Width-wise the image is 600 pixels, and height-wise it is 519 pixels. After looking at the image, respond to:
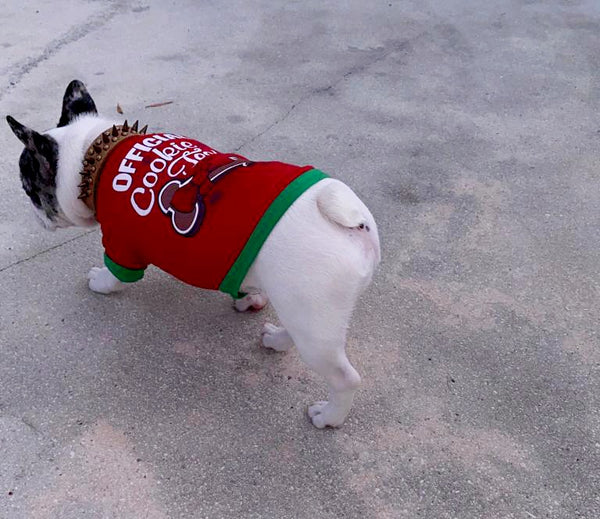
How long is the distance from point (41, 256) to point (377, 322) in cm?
143

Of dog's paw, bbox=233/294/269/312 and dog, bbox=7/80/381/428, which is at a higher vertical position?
dog, bbox=7/80/381/428

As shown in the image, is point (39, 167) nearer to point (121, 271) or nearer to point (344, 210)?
point (121, 271)

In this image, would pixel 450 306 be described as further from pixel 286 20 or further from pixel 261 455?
pixel 286 20

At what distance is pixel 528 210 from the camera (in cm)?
296

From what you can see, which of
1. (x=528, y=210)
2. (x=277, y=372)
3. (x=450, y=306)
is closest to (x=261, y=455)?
(x=277, y=372)

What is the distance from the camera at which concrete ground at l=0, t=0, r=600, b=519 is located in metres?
1.85

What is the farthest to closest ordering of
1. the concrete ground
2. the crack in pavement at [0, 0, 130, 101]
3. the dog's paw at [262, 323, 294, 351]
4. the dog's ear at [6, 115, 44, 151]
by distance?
1. the crack in pavement at [0, 0, 130, 101]
2. the dog's paw at [262, 323, 294, 351]
3. the dog's ear at [6, 115, 44, 151]
4. the concrete ground

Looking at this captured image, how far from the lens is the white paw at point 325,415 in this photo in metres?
1.94

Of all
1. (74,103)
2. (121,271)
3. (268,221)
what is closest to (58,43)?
(74,103)

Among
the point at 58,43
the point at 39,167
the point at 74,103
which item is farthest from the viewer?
the point at 58,43

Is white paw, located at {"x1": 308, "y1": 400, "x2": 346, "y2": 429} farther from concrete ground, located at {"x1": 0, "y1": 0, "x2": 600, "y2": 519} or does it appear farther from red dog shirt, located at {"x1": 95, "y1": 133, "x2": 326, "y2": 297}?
red dog shirt, located at {"x1": 95, "y1": 133, "x2": 326, "y2": 297}

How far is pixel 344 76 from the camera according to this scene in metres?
4.05

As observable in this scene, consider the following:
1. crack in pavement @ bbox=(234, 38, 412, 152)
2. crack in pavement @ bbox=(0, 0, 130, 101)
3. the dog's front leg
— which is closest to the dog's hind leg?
the dog's front leg

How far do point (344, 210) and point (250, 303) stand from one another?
0.86 m
